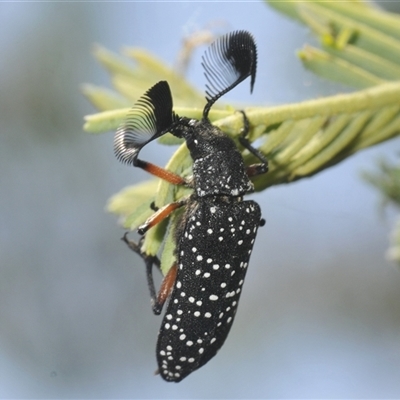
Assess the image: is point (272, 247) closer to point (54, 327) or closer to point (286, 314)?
point (286, 314)

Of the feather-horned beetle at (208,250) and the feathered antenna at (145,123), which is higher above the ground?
the feathered antenna at (145,123)

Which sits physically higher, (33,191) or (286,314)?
(33,191)

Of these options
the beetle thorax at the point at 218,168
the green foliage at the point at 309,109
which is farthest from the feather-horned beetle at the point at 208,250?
the green foliage at the point at 309,109

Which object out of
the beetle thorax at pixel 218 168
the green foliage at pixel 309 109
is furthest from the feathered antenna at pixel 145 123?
the beetle thorax at pixel 218 168

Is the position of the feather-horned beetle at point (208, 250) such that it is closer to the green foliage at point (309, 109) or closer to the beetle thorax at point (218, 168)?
the beetle thorax at point (218, 168)

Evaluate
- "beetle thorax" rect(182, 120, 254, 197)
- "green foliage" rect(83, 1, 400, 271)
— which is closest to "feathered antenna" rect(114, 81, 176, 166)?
"green foliage" rect(83, 1, 400, 271)

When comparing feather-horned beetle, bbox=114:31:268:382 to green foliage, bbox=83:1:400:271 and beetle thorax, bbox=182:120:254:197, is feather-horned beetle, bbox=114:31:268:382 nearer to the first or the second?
beetle thorax, bbox=182:120:254:197

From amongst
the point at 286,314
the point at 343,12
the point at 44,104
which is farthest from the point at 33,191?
the point at 343,12

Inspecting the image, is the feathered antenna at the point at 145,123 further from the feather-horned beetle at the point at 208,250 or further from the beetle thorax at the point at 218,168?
the beetle thorax at the point at 218,168

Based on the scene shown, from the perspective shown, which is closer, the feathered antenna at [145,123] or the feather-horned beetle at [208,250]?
the feathered antenna at [145,123]

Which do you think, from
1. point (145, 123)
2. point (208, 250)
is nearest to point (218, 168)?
point (208, 250)
